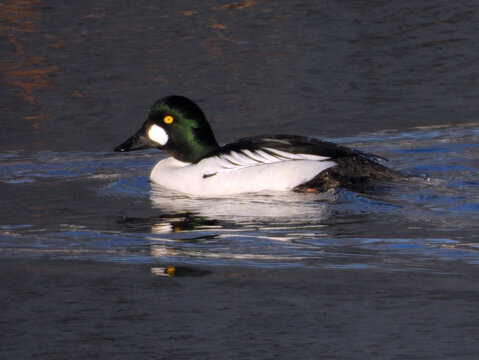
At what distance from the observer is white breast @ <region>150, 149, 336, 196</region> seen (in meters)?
8.16

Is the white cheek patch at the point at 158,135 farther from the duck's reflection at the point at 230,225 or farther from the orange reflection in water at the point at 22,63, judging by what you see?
the orange reflection in water at the point at 22,63

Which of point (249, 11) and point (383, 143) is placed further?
point (249, 11)

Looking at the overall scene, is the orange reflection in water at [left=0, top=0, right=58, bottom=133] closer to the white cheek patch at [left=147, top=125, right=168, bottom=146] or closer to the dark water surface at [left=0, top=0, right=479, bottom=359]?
the dark water surface at [left=0, top=0, right=479, bottom=359]

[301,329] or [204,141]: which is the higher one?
[204,141]

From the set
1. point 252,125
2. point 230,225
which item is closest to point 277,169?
point 230,225

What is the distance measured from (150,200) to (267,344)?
3742mm

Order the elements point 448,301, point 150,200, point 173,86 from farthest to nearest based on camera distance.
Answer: point 173,86 → point 150,200 → point 448,301

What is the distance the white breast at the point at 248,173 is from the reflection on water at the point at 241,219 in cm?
17

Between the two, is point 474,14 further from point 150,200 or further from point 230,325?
point 230,325

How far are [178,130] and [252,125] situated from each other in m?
2.17

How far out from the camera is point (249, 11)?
651 inches

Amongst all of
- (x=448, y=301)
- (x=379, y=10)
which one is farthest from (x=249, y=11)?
(x=448, y=301)

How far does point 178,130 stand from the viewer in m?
8.94

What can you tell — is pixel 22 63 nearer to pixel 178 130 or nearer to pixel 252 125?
pixel 252 125
